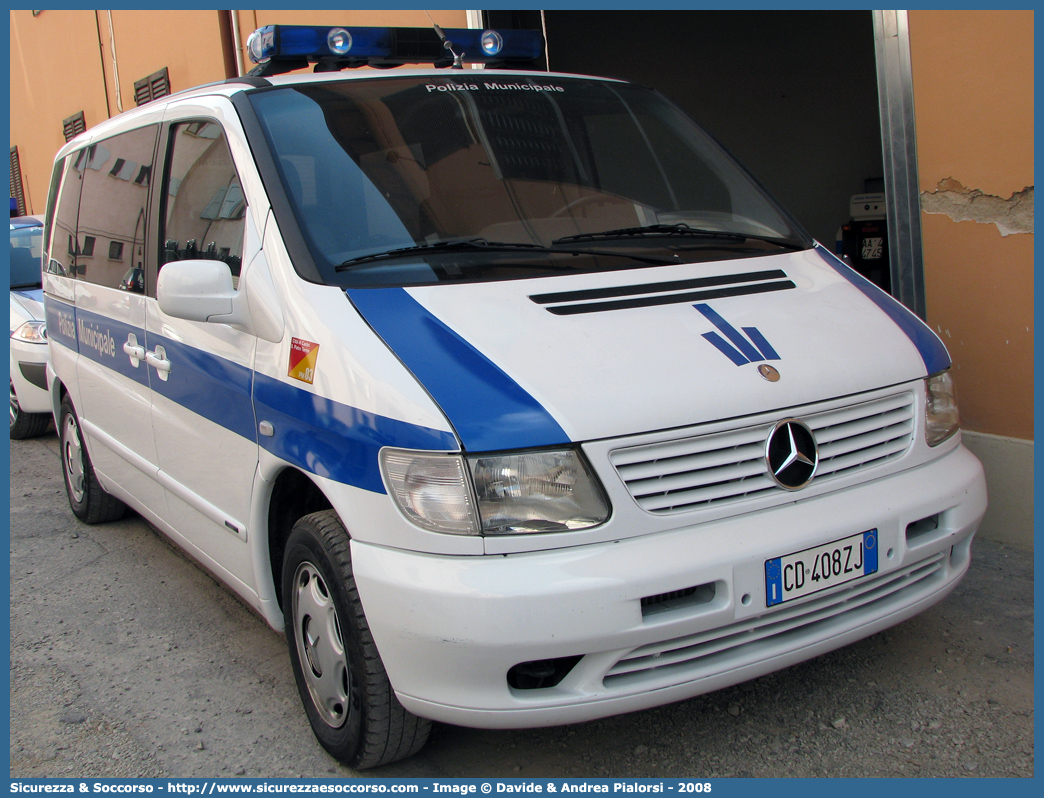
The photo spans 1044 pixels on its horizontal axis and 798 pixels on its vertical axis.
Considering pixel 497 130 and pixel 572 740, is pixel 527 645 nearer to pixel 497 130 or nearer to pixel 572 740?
pixel 572 740

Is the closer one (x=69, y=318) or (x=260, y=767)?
(x=260, y=767)

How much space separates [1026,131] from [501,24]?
365 centimetres

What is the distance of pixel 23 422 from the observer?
716 cm

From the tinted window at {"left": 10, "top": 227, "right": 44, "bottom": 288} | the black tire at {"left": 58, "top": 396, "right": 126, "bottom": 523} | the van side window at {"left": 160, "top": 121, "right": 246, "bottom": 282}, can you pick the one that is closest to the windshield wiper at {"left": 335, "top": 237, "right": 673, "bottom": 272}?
the van side window at {"left": 160, "top": 121, "right": 246, "bottom": 282}

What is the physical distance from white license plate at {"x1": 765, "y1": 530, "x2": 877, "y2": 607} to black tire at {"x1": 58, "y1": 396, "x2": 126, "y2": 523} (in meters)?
3.58

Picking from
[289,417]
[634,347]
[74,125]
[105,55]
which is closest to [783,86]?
[634,347]

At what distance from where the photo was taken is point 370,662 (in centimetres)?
236

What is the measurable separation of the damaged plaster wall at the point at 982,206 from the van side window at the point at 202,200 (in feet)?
9.35

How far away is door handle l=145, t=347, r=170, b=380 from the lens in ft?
10.9

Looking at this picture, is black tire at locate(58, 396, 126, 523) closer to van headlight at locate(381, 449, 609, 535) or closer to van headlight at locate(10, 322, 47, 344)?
van headlight at locate(10, 322, 47, 344)

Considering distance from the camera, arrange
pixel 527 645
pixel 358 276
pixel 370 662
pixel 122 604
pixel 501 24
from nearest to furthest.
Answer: pixel 527 645 → pixel 370 662 → pixel 358 276 → pixel 122 604 → pixel 501 24

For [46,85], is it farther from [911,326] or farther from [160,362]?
[911,326]

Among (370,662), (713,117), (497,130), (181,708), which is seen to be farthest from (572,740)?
(713,117)

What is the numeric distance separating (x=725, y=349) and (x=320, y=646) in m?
1.36
